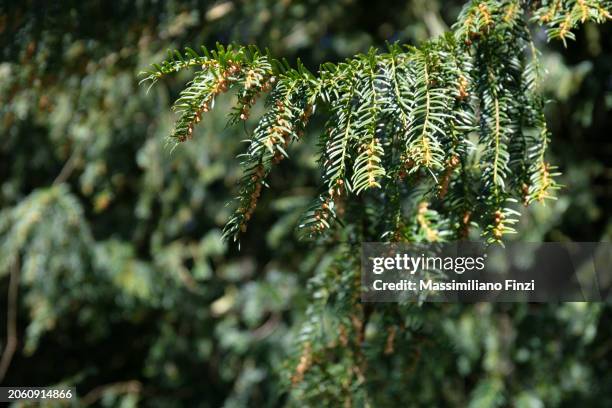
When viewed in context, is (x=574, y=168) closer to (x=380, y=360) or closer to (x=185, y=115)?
(x=380, y=360)

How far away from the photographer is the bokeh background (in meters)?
1.38

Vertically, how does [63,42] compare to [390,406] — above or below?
above

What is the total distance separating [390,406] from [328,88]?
56 centimetres

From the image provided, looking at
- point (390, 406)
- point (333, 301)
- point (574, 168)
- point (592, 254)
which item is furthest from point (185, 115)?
point (574, 168)

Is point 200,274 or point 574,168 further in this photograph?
point 200,274

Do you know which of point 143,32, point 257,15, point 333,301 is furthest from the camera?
point 257,15

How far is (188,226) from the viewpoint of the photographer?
1.72 meters

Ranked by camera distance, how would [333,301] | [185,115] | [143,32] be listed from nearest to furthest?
[185,115] → [333,301] → [143,32]

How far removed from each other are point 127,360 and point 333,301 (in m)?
1.10

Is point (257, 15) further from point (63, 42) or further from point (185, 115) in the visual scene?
point (185, 115)

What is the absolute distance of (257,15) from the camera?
5.24ft

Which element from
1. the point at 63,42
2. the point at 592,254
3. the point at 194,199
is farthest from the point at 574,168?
the point at 63,42

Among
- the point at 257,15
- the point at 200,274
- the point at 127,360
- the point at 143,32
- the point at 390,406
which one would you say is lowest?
the point at 390,406

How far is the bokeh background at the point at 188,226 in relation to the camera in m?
1.38
